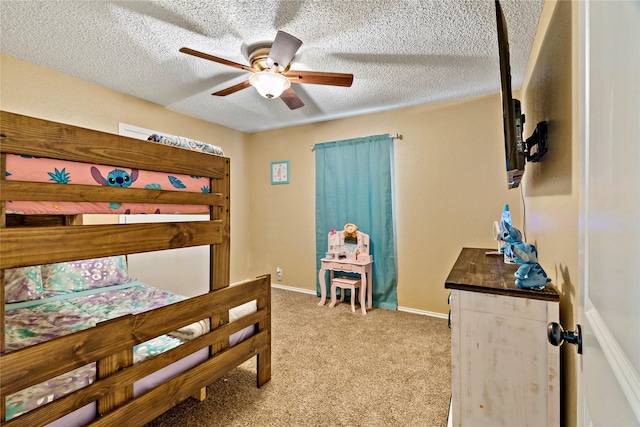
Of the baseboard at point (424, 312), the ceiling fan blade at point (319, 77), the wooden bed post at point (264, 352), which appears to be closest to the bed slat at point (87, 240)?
the wooden bed post at point (264, 352)

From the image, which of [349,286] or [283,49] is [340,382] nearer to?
[349,286]

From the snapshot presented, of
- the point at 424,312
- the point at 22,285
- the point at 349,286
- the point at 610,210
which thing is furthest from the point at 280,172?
the point at 610,210

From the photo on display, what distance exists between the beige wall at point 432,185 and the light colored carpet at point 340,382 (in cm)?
66

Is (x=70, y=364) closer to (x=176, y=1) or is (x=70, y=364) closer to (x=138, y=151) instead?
(x=138, y=151)

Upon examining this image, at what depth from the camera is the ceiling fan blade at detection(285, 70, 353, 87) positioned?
1.97 m

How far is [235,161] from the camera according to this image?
4.18 m

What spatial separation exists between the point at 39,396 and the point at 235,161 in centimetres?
348

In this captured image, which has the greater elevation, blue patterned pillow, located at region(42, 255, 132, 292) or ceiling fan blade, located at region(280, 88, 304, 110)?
ceiling fan blade, located at region(280, 88, 304, 110)

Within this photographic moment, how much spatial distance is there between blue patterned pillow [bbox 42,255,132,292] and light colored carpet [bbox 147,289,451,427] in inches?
52.3

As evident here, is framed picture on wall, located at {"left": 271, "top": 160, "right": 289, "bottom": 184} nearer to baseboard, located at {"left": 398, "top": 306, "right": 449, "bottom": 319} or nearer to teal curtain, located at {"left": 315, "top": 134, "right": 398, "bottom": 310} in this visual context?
teal curtain, located at {"left": 315, "top": 134, "right": 398, "bottom": 310}

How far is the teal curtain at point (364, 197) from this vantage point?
10.8 feet

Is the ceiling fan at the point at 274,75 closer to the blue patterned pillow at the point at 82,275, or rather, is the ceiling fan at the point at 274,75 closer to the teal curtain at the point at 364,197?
the teal curtain at the point at 364,197

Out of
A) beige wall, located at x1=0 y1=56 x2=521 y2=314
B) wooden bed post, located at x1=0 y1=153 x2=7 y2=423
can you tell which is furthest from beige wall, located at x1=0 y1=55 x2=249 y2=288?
wooden bed post, located at x1=0 y1=153 x2=7 y2=423

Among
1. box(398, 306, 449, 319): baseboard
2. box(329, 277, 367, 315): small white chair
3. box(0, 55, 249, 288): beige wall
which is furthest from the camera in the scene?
box(329, 277, 367, 315): small white chair
